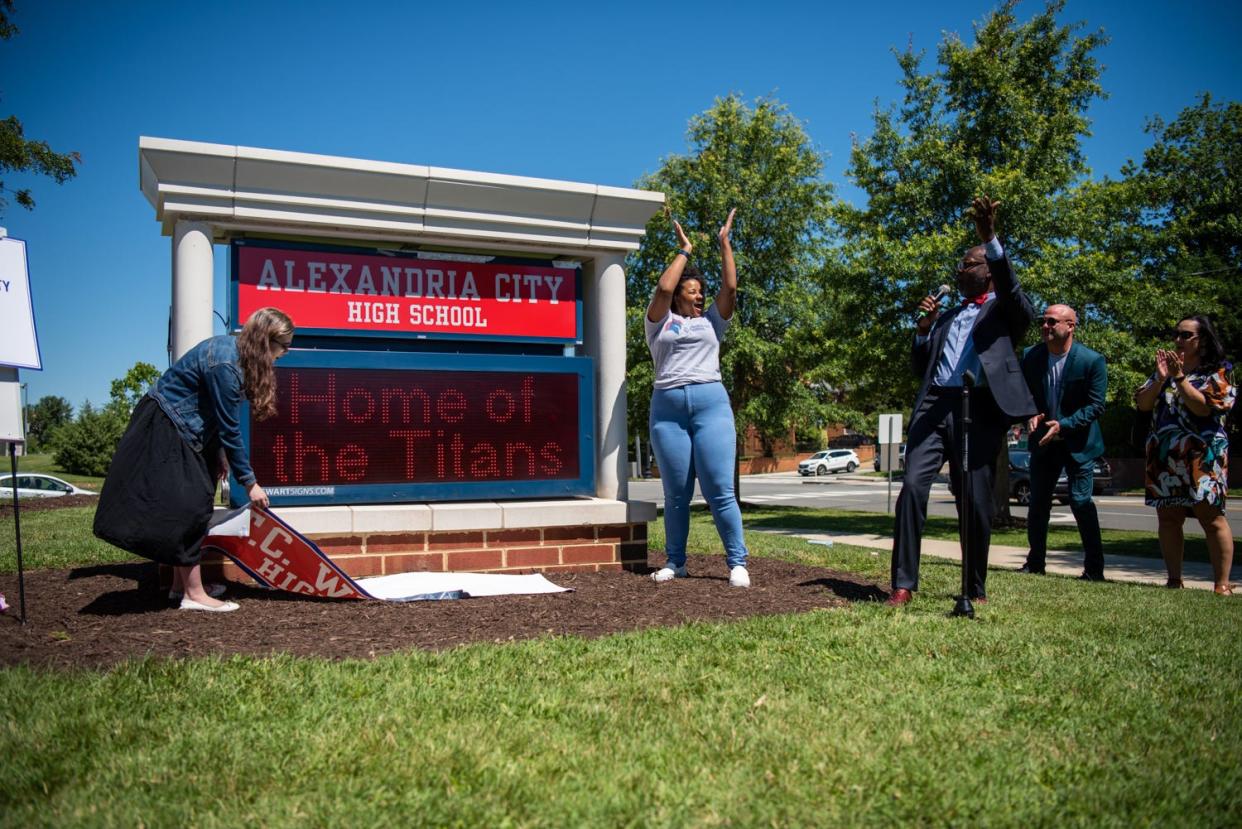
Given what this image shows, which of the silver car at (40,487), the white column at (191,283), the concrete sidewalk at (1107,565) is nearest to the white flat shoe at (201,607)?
the white column at (191,283)

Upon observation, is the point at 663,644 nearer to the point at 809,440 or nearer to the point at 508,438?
the point at 508,438

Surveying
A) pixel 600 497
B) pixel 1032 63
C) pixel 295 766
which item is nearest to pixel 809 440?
pixel 1032 63

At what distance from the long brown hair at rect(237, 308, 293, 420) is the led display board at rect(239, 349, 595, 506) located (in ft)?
2.45

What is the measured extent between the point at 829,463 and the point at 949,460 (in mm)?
48536

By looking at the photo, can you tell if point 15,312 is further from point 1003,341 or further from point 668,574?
point 1003,341

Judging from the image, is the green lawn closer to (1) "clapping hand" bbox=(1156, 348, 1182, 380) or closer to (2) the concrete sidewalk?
(1) "clapping hand" bbox=(1156, 348, 1182, 380)

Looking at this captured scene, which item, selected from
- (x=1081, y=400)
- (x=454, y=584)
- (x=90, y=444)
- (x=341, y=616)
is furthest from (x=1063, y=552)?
(x=90, y=444)

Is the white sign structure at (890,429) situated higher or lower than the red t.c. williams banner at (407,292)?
lower

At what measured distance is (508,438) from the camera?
6.11 m

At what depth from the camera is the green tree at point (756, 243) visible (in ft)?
69.7

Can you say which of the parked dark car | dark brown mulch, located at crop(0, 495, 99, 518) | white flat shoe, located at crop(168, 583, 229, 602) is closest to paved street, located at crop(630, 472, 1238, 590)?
the parked dark car

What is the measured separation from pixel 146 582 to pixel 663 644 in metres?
3.53

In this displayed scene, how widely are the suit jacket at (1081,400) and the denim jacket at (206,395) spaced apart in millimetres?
5372

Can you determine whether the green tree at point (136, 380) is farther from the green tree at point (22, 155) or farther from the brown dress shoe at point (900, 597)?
the brown dress shoe at point (900, 597)
